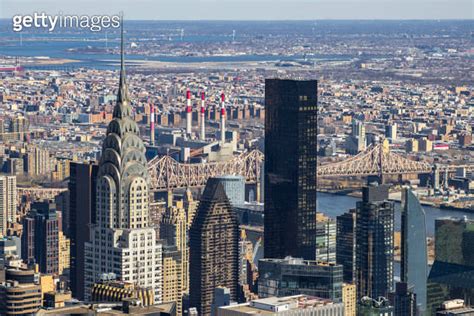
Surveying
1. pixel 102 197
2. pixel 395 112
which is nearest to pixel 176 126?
pixel 395 112

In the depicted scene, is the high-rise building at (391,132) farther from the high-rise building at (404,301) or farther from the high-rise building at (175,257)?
the high-rise building at (404,301)

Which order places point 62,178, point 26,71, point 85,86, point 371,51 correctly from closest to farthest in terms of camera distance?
point 62,178
point 85,86
point 26,71
point 371,51

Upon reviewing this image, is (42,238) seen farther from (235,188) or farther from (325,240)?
(235,188)

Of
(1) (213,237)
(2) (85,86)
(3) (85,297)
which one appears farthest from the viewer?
(2) (85,86)

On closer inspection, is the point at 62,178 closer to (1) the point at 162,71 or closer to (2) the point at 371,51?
(1) the point at 162,71

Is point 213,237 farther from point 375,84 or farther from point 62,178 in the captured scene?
point 375,84

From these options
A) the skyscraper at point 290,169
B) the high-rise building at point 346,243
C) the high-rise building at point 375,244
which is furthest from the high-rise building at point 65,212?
the high-rise building at point 375,244

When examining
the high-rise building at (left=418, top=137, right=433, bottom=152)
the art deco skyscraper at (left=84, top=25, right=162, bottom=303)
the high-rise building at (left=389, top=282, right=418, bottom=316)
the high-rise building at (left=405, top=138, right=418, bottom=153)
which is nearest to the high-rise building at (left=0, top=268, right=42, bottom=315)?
the art deco skyscraper at (left=84, top=25, right=162, bottom=303)

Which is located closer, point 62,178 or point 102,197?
point 102,197
